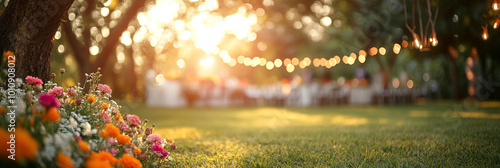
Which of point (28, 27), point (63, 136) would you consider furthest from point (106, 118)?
Result: point (28, 27)

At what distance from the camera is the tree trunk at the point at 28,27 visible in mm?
2773

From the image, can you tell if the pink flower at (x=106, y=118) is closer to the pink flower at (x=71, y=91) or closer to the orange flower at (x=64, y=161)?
the pink flower at (x=71, y=91)

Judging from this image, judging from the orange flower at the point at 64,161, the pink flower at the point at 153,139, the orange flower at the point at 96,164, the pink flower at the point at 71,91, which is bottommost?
the orange flower at the point at 96,164

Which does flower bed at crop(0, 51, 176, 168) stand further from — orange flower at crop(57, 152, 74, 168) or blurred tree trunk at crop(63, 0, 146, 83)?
blurred tree trunk at crop(63, 0, 146, 83)

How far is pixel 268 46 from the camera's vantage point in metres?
19.5

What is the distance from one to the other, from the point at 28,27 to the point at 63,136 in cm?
171

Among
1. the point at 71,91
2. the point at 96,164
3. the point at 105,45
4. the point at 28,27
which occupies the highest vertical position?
the point at 105,45

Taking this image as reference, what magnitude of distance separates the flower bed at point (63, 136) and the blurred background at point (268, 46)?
Answer: 288 cm

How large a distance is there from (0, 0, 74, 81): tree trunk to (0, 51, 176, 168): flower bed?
0.85ft

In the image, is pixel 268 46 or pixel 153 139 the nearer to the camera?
pixel 153 139

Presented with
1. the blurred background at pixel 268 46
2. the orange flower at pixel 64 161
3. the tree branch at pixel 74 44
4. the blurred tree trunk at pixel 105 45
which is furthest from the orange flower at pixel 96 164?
the tree branch at pixel 74 44

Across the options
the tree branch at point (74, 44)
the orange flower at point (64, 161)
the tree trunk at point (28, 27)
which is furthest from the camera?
the tree branch at point (74, 44)

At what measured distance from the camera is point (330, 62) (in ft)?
48.5

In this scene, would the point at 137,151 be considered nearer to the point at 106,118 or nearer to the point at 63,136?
the point at 106,118
